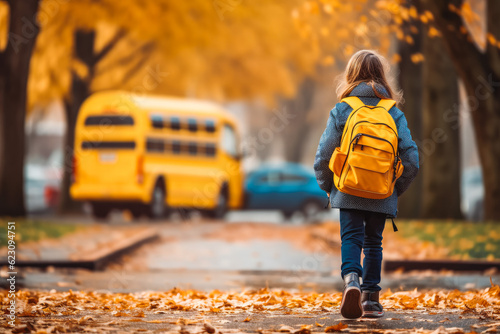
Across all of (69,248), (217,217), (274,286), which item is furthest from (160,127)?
(274,286)

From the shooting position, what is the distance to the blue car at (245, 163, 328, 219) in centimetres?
2434

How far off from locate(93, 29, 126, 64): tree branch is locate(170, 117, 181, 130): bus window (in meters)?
3.23

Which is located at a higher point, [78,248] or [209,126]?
[209,126]

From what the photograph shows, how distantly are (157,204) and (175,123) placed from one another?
7.00 feet

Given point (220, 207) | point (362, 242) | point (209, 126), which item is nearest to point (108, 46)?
point (209, 126)

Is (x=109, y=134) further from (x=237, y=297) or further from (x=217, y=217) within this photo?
(x=237, y=297)

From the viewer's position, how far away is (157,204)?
21.2 meters

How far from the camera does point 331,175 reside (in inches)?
241

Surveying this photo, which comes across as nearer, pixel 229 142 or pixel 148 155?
pixel 148 155

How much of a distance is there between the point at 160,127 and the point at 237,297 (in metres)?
14.3

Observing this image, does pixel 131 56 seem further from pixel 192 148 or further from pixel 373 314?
pixel 373 314

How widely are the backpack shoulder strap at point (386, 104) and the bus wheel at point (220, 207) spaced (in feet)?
54.8

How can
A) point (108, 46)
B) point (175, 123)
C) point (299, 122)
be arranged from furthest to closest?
point (299, 122) < point (108, 46) < point (175, 123)

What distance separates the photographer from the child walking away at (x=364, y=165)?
583 centimetres
